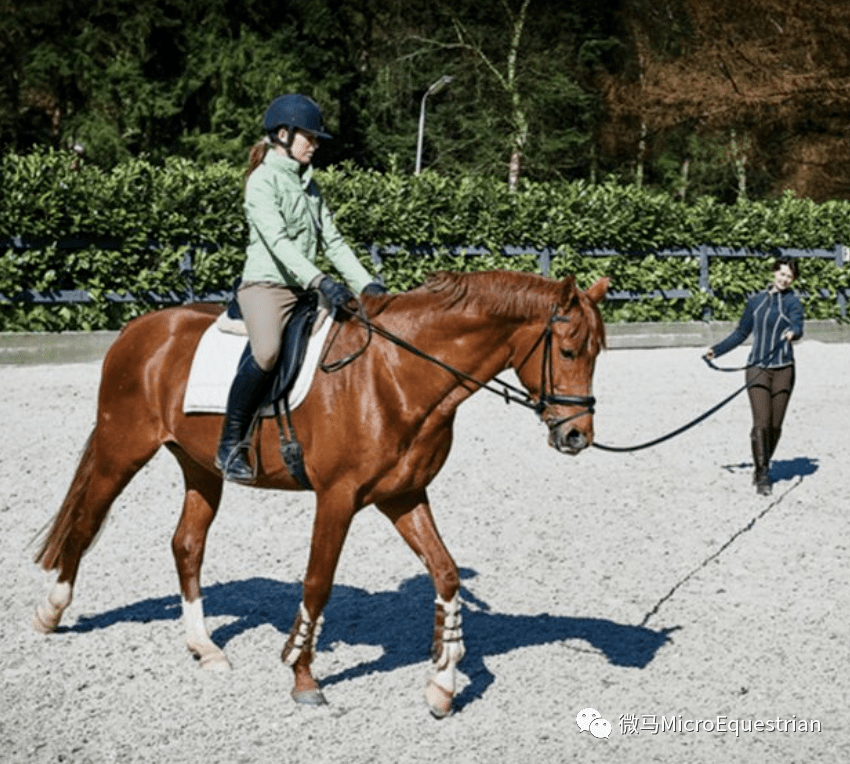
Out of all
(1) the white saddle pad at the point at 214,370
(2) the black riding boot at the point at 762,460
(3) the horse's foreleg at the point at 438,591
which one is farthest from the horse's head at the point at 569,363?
(2) the black riding boot at the point at 762,460

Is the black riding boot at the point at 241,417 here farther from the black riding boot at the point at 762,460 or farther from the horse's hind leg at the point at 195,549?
the black riding boot at the point at 762,460

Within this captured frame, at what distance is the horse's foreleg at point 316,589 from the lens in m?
5.75

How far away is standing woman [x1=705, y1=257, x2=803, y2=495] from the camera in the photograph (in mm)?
10844

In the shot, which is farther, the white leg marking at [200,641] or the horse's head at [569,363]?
the white leg marking at [200,641]

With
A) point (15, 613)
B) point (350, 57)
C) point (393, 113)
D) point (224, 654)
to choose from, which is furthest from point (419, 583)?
point (393, 113)

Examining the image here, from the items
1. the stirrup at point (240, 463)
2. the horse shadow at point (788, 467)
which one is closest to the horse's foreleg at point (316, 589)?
the stirrup at point (240, 463)

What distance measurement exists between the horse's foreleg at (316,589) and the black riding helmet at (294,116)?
5.86ft

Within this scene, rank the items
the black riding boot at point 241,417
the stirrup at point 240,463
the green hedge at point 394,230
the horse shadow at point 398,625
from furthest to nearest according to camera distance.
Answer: the green hedge at point 394,230
the horse shadow at point 398,625
the stirrup at point 240,463
the black riding boot at point 241,417

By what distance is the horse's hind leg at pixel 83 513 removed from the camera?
22.4 feet

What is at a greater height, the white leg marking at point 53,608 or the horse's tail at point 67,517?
the horse's tail at point 67,517

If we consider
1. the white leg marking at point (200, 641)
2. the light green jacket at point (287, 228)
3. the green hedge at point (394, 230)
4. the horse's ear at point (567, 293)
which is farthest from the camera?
the green hedge at point (394, 230)

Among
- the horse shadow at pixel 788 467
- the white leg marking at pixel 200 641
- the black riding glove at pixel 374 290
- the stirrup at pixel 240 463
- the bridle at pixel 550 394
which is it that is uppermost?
the black riding glove at pixel 374 290

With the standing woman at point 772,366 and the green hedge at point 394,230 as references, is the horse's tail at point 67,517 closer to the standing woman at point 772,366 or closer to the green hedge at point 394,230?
the standing woman at point 772,366

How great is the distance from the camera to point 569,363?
551 centimetres
